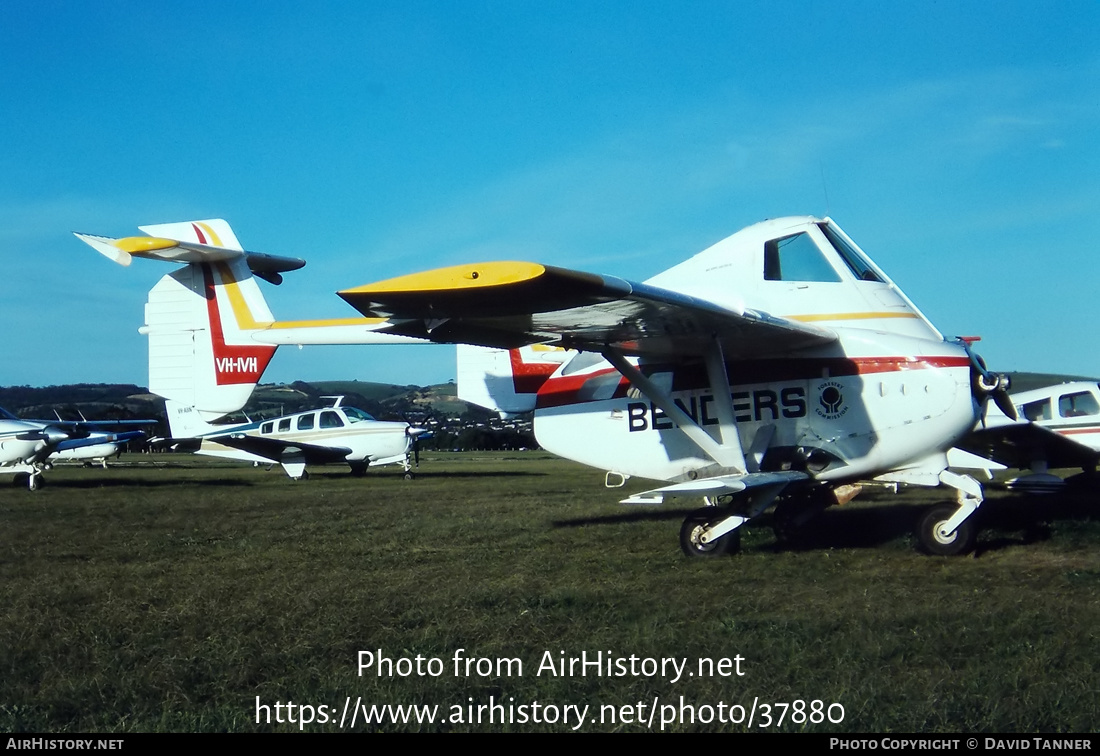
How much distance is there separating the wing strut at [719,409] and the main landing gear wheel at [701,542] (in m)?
0.45

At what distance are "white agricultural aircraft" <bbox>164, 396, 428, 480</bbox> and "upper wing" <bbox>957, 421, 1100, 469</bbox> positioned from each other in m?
13.5

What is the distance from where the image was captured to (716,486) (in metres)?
6.62

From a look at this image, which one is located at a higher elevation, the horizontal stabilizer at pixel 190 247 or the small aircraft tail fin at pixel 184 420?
the horizontal stabilizer at pixel 190 247

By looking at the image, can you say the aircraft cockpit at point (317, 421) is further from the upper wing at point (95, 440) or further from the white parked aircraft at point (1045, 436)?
the white parked aircraft at point (1045, 436)

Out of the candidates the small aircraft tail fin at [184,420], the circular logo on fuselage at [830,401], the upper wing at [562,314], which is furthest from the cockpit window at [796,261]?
the small aircraft tail fin at [184,420]

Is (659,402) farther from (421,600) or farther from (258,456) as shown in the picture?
(258,456)

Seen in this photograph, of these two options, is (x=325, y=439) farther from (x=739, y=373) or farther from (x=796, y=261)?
(x=796, y=261)

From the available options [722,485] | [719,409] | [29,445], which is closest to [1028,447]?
[719,409]

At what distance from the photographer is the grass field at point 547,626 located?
3.33m

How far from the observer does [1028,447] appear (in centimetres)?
1257

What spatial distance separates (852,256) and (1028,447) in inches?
263

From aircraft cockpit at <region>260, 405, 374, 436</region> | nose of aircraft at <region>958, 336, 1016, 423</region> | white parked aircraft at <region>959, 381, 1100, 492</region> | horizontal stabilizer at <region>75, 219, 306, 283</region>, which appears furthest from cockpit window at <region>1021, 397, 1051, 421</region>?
aircraft cockpit at <region>260, 405, 374, 436</region>
